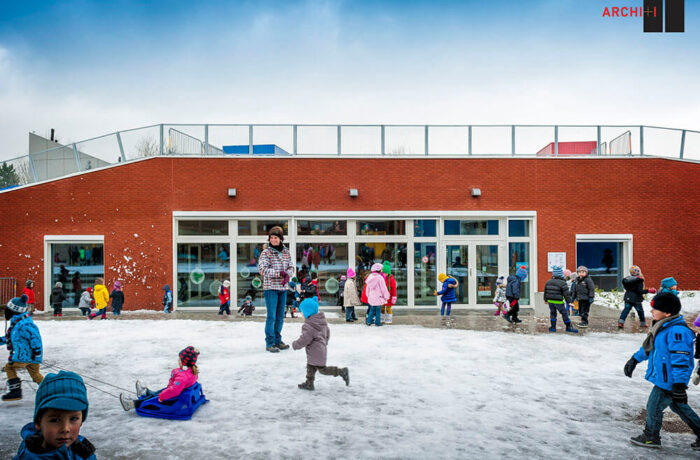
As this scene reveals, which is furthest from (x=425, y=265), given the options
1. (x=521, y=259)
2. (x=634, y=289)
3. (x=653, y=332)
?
(x=653, y=332)

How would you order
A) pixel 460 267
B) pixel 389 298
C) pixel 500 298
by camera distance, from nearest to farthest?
pixel 389 298, pixel 500 298, pixel 460 267

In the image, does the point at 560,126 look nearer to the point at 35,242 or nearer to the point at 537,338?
the point at 537,338

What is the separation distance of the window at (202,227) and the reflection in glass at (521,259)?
9808 millimetres

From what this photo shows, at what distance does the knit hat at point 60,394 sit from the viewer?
97.0 inches

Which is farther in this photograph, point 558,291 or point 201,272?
point 201,272

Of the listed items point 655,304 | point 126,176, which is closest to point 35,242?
point 126,176

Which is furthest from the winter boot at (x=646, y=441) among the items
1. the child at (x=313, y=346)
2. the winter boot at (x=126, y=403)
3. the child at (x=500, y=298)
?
the child at (x=500, y=298)

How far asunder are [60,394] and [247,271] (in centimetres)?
1546

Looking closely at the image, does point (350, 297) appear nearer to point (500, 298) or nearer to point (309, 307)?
point (500, 298)

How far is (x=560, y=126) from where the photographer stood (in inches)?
719

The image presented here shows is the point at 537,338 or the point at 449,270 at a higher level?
the point at 449,270

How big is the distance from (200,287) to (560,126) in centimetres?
1362

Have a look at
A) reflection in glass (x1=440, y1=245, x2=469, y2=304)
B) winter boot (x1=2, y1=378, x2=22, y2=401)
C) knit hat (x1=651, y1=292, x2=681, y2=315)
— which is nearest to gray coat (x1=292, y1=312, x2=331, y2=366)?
winter boot (x1=2, y1=378, x2=22, y2=401)

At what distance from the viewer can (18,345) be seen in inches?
248
